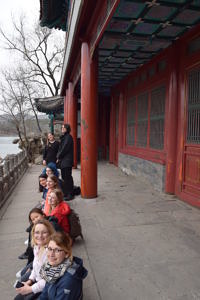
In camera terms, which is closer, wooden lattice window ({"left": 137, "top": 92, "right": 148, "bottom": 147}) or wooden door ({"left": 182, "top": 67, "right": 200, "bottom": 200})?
wooden door ({"left": 182, "top": 67, "right": 200, "bottom": 200})

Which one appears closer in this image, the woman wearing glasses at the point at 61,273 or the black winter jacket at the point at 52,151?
the woman wearing glasses at the point at 61,273

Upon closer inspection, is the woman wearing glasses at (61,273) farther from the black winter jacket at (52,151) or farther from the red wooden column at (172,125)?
the black winter jacket at (52,151)

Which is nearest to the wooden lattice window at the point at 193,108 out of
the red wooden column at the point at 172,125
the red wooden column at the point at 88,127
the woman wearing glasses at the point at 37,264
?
the red wooden column at the point at 172,125

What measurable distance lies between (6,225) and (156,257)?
2.52 meters

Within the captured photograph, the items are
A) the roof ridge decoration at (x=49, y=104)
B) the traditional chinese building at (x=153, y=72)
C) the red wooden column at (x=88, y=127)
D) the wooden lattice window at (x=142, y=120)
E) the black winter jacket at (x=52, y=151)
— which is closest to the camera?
the traditional chinese building at (x=153, y=72)

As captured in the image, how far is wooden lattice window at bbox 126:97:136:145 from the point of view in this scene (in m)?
7.60

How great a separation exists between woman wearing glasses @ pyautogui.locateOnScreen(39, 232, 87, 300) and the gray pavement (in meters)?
0.50

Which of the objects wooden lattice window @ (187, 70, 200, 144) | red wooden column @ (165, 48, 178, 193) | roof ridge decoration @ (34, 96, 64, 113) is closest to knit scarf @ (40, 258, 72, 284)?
wooden lattice window @ (187, 70, 200, 144)

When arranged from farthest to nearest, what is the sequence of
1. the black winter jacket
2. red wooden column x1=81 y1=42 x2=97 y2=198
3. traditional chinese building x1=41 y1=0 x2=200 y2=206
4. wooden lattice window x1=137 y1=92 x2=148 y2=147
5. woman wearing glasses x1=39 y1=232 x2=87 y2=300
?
1. wooden lattice window x1=137 y1=92 x2=148 y2=147
2. the black winter jacket
3. red wooden column x1=81 y1=42 x2=97 y2=198
4. traditional chinese building x1=41 y1=0 x2=200 y2=206
5. woman wearing glasses x1=39 y1=232 x2=87 y2=300

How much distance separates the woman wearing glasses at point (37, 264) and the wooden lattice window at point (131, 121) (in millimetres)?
5970

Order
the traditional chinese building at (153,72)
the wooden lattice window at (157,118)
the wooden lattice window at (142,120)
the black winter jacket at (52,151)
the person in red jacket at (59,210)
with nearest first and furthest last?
1. the person in red jacket at (59,210)
2. the traditional chinese building at (153,72)
3. the black winter jacket at (52,151)
4. the wooden lattice window at (157,118)
5. the wooden lattice window at (142,120)

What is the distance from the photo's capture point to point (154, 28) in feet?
13.2

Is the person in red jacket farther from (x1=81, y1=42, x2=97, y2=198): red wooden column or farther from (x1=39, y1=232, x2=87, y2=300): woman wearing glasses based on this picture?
(x1=81, y1=42, x2=97, y2=198): red wooden column

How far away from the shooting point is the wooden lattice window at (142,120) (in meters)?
6.59
